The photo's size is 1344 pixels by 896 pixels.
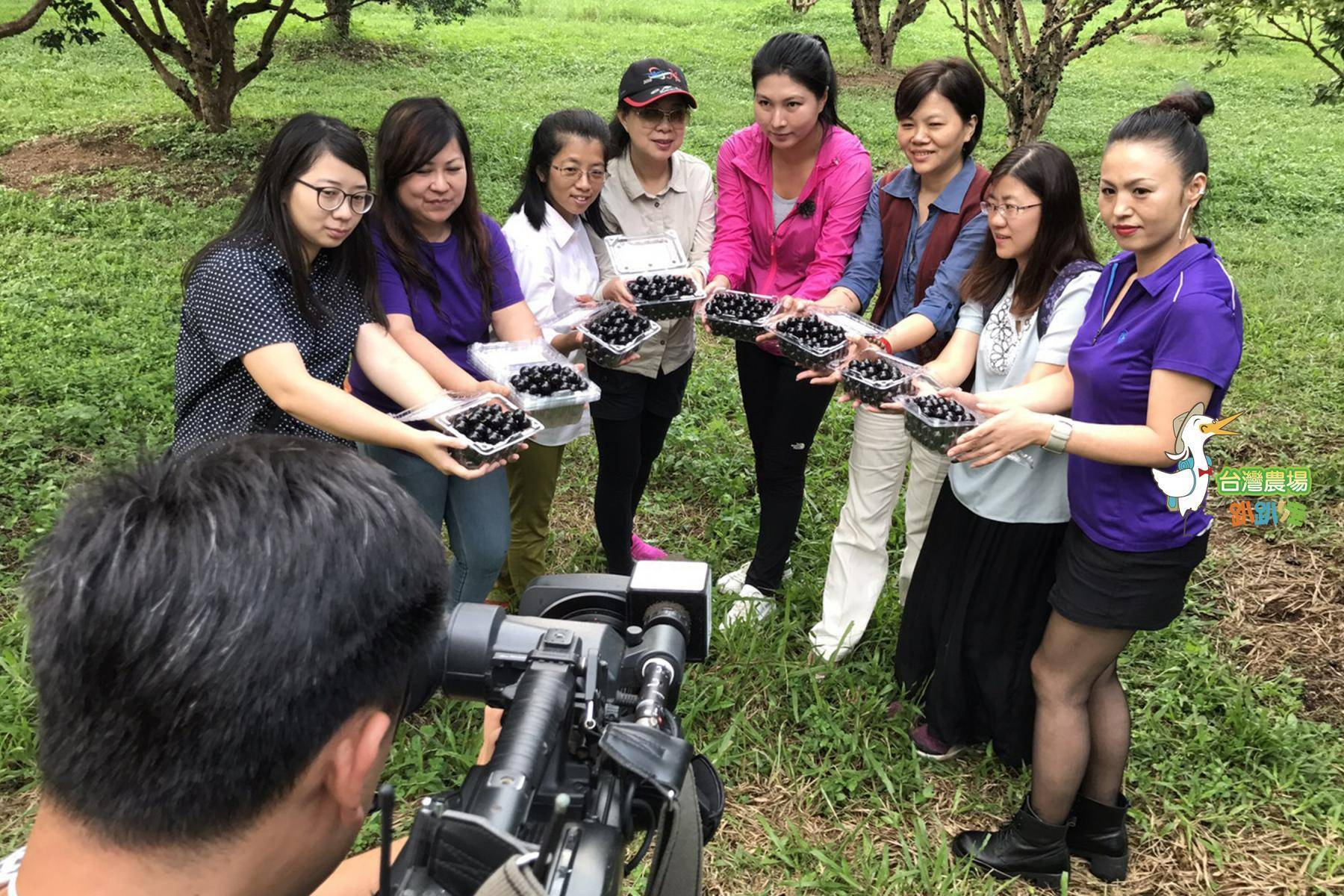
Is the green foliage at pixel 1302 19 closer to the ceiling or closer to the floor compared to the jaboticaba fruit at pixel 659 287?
closer to the ceiling

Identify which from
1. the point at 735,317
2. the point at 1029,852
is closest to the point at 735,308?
the point at 735,317

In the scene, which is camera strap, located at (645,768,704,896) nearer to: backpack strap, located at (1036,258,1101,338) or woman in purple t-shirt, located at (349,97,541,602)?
woman in purple t-shirt, located at (349,97,541,602)

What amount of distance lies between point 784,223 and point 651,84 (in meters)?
0.60

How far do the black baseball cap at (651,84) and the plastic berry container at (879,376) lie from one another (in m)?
0.95

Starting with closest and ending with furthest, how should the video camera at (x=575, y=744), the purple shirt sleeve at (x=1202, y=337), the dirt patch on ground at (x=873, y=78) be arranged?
the video camera at (x=575, y=744)
the purple shirt sleeve at (x=1202, y=337)
the dirt patch on ground at (x=873, y=78)

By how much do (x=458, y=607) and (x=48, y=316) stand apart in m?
5.20

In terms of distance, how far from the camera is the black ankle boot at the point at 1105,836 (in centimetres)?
256

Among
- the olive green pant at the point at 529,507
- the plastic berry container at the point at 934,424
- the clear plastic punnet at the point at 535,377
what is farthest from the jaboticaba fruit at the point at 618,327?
the plastic berry container at the point at 934,424

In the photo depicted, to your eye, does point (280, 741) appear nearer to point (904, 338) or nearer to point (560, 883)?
point (560, 883)

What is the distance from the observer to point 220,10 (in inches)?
326

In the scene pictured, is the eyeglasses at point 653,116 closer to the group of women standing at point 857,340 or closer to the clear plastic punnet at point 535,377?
the group of women standing at point 857,340

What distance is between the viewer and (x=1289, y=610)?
362cm

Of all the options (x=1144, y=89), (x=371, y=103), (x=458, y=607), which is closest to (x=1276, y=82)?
(x=1144, y=89)

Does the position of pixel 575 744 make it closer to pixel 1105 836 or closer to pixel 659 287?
pixel 1105 836
